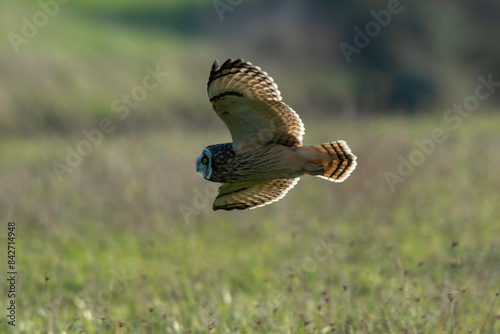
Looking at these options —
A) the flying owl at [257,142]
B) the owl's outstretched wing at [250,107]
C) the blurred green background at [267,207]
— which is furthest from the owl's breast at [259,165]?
the blurred green background at [267,207]

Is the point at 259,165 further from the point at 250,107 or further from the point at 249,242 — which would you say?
the point at 249,242

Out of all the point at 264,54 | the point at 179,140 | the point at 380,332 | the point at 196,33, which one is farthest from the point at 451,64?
the point at 380,332

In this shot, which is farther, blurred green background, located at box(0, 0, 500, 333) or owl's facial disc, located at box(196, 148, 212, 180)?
blurred green background, located at box(0, 0, 500, 333)

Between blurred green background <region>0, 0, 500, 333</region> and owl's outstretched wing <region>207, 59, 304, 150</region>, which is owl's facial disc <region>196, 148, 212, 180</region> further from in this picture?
blurred green background <region>0, 0, 500, 333</region>

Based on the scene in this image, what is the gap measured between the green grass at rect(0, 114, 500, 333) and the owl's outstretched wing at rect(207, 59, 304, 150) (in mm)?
1418

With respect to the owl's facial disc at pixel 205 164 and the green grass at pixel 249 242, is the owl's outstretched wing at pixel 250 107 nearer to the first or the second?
the owl's facial disc at pixel 205 164

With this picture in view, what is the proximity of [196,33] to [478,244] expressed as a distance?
25112 millimetres

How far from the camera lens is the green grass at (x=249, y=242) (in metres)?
5.71

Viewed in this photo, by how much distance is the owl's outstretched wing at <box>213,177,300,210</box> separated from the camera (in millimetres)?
4511

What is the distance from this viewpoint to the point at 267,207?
10.9 metres

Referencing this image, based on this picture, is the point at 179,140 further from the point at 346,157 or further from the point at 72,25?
the point at 72,25

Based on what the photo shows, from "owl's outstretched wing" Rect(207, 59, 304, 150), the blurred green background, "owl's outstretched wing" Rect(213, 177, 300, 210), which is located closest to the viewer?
"owl's outstretched wing" Rect(207, 59, 304, 150)

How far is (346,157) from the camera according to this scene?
4.11 m

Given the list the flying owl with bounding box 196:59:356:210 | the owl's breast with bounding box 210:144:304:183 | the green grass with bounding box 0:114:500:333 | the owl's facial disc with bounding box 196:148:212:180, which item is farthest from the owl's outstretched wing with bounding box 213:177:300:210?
the green grass with bounding box 0:114:500:333
